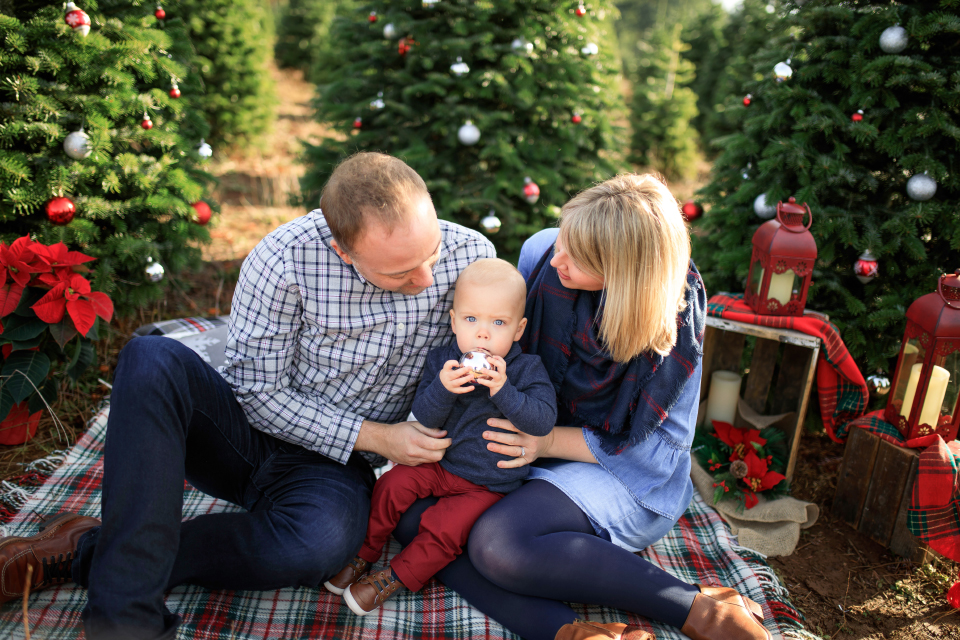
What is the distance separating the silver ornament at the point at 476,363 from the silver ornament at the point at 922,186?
207 centimetres

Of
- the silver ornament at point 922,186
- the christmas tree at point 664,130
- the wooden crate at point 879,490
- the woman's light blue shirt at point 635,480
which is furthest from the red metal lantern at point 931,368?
the christmas tree at point 664,130

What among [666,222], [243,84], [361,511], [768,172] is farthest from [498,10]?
[243,84]

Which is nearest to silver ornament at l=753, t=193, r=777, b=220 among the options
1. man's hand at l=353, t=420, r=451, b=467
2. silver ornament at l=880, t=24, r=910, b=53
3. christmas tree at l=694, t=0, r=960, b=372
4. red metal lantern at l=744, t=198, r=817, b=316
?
christmas tree at l=694, t=0, r=960, b=372

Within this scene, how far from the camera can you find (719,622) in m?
1.81

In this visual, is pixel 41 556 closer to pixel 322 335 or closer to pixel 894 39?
pixel 322 335

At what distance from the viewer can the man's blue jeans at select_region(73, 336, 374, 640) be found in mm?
1562

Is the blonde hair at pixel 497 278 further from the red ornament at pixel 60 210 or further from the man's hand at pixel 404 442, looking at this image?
the red ornament at pixel 60 210

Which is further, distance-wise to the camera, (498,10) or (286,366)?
(498,10)

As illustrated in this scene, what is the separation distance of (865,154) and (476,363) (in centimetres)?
219

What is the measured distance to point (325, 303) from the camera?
201cm

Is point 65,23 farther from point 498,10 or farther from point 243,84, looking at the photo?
point 243,84

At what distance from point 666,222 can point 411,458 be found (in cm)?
112

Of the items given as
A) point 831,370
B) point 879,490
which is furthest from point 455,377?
point 879,490

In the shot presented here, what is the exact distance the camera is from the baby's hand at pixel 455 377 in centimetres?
189
